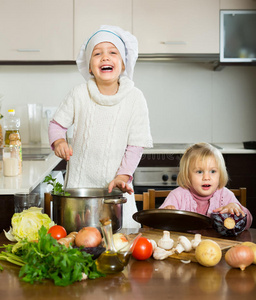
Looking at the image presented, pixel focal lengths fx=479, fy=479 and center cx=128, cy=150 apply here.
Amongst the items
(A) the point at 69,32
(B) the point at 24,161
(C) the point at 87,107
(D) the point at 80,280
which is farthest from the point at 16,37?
(D) the point at 80,280

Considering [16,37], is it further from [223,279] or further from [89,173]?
Result: [223,279]

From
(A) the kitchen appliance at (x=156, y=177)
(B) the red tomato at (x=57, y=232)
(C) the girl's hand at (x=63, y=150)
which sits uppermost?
(C) the girl's hand at (x=63, y=150)

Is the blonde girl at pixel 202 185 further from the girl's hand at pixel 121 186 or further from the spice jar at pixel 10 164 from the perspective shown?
the spice jar at pixel 10 164

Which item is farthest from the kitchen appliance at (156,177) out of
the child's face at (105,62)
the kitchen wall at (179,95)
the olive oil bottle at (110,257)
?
the olive oil bottle at (110,257)

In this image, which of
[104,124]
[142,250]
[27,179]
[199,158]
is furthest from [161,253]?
[27,179]

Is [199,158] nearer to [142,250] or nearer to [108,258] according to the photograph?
[142,250]

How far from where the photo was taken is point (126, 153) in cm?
189

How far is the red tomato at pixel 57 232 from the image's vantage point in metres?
1.22

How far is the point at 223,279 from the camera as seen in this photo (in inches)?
41.1

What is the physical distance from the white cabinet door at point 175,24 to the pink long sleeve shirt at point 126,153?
5.79ft

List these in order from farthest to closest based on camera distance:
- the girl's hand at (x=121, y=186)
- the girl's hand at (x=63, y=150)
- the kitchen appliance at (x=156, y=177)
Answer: the kitchen appliance at (x=156, y=177) → the girl's hand at (x=63, y=150) → the girl's hand at (x=121, y=186)

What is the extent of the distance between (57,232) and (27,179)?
0.78 metres

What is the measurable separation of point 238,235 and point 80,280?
24.7 inches

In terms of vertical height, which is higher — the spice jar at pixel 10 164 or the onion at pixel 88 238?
the spice jar at pixel 10 164
